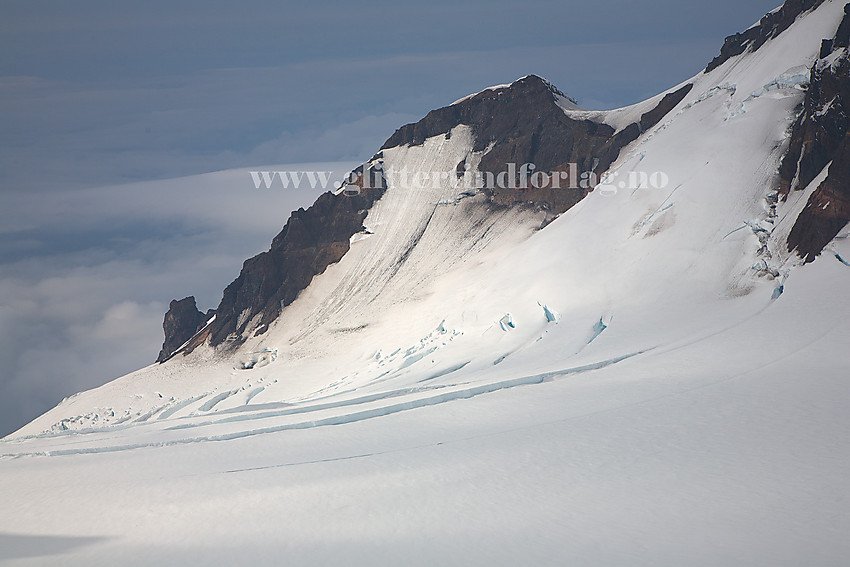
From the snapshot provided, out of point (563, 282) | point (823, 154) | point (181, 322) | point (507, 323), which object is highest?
point (181, 322)

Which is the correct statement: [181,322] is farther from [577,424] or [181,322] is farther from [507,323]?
[577,424]

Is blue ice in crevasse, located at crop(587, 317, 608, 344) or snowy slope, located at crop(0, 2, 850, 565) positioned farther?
blue ice in crevasse, located at crop(587, 317, 608, 344)

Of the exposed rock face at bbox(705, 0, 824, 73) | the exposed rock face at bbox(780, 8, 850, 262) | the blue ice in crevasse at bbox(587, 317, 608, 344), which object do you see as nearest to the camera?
the exposed rock face at bbox(780, 8, 850, 262)

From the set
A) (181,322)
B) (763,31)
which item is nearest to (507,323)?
(763,31)

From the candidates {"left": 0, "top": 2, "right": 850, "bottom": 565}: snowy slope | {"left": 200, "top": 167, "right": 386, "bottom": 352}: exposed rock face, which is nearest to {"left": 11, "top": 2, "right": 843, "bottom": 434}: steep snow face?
{"left": 0, "top": 2, "right": 850, "bottom": 565}: snowy slope

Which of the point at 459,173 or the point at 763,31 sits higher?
the point at 763,31

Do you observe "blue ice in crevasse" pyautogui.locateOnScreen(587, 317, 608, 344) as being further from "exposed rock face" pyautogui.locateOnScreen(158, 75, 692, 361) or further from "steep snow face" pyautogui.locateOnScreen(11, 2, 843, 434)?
"exposed rock face" pyautogui.locateOnScreen(158, 75, 692, 361)

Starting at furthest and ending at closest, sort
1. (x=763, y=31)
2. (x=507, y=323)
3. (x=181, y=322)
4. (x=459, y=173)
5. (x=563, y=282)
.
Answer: (x=181, y=322), (x=459, y=173), (x=763, y=31), (x=563, y=282), (x=507, y=323)
